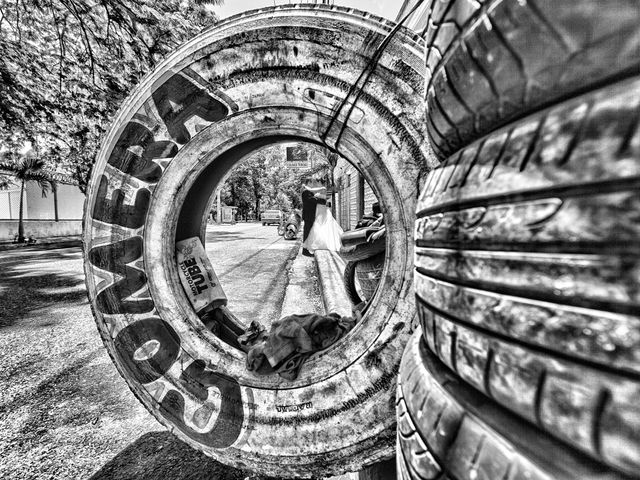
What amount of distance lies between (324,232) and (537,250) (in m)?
7.55

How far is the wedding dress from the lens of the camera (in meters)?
7.84

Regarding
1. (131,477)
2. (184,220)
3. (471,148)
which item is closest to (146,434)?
(131,477)

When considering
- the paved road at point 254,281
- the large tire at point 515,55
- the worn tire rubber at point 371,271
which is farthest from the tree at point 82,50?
the large tire at point 515,55

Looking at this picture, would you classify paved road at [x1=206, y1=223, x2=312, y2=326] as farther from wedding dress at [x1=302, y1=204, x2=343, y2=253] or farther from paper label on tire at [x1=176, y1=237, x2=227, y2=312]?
paper label on tire at [x1=176, y1=237, x2=227, y2=312]

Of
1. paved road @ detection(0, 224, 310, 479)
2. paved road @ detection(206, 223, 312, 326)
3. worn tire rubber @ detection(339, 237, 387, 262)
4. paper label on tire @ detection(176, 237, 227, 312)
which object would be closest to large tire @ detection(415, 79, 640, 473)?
paper label on tire @ detection(176, 237, 227, 312)

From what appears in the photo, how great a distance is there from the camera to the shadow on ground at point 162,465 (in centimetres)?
150

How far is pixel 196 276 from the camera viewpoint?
147 cm

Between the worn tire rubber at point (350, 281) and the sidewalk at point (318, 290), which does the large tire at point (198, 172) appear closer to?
the worn tire rubber at point (350, 281)

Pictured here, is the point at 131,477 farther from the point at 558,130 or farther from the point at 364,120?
the point at 558,130

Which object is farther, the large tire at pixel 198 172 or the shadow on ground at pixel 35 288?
the shadow on ground at pixel 35 288

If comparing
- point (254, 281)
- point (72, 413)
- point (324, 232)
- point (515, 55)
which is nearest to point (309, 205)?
point (324, 232)

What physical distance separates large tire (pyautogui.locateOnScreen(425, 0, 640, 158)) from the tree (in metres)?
5.16

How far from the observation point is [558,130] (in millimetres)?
400

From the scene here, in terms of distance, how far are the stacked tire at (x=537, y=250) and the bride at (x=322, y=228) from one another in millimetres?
7184
